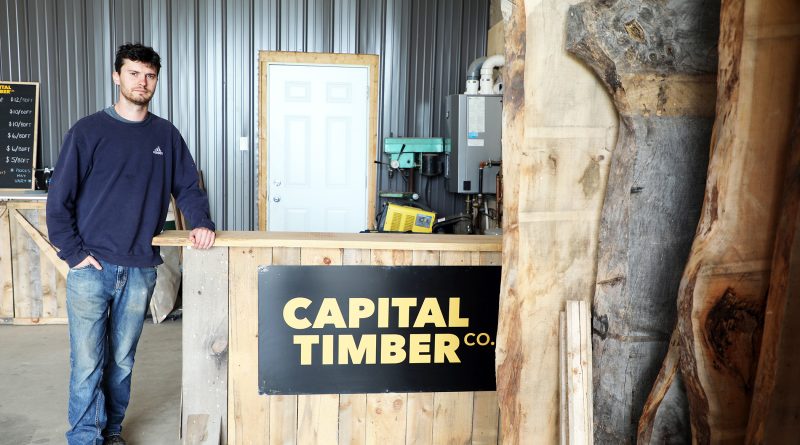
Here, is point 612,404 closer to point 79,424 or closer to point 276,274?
point 276,274

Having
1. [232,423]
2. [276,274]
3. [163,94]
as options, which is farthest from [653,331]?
[163,94]

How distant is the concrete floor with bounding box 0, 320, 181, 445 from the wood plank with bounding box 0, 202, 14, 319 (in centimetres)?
18

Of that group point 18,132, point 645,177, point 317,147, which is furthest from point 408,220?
point 18,132

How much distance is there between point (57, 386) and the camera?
3.74 m

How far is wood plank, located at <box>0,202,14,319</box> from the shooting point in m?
5.09

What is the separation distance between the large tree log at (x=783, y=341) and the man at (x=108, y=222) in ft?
6.11

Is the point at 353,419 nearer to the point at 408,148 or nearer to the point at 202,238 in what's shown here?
the point at 202,238

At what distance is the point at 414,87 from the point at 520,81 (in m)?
4.20

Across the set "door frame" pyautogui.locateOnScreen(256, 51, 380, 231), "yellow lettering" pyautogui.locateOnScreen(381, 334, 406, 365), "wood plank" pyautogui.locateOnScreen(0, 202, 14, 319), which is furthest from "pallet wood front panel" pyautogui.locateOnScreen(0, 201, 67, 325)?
"yellow lettering" pyautogui.locateOnScreen(381, 334, 406, 365)

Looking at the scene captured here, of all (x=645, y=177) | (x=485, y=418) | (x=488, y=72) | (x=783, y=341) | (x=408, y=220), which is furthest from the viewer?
(x=488, y=72)

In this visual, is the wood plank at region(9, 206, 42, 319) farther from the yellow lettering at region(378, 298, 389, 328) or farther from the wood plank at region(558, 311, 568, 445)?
the wood plank at region(558, 311, 568, 445)

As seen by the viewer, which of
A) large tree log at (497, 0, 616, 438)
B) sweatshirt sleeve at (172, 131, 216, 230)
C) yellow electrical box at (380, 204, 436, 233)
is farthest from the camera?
yellow electrical box at (380, 204, 436, 233)

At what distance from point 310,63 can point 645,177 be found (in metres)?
4.47

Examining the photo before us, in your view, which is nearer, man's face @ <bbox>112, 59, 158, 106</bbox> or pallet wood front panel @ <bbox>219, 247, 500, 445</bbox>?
pallet wood front panel @ <bbox>219, 247, 500, 445</bbox>
